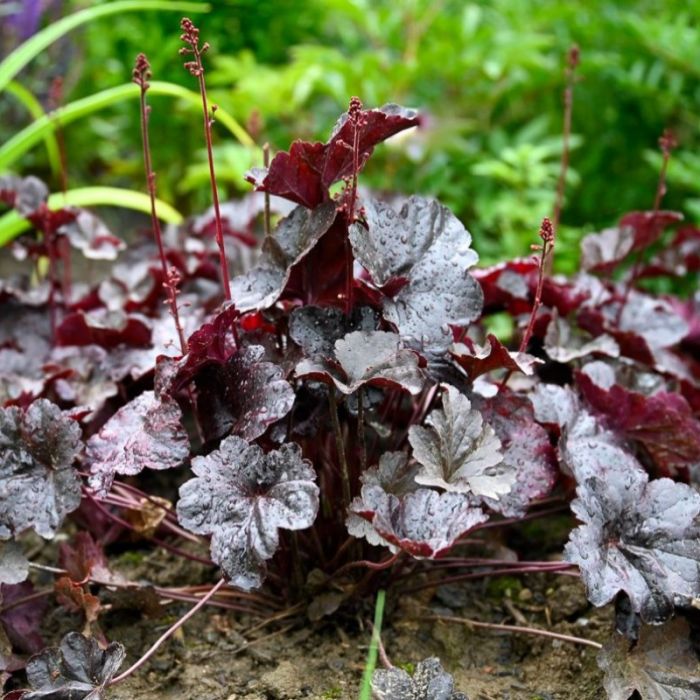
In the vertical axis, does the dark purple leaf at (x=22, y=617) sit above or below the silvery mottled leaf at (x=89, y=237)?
below

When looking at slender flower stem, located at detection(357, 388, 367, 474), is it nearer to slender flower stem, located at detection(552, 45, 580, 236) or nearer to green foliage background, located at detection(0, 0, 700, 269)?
slender flower stem, located at detection(552, 45, 580, 236)

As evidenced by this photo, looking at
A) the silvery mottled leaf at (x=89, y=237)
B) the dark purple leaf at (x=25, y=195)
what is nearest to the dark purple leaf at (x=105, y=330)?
the silvery mottled leaf at (x=89, y=237)

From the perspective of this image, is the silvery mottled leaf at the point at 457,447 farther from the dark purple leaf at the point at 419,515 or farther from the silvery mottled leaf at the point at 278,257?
the silvery mottled leaf at the point at 278,257

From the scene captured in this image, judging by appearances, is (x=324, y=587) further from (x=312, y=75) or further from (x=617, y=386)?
(x=312, y=75)

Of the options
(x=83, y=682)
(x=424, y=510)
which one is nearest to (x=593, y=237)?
(x=424, y=510)

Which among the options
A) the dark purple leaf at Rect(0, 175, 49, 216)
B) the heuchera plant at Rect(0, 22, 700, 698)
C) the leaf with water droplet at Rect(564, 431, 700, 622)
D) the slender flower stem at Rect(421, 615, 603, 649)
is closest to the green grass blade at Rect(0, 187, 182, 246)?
the dark purple leaf at Rect(0, 175, 49, 216)
